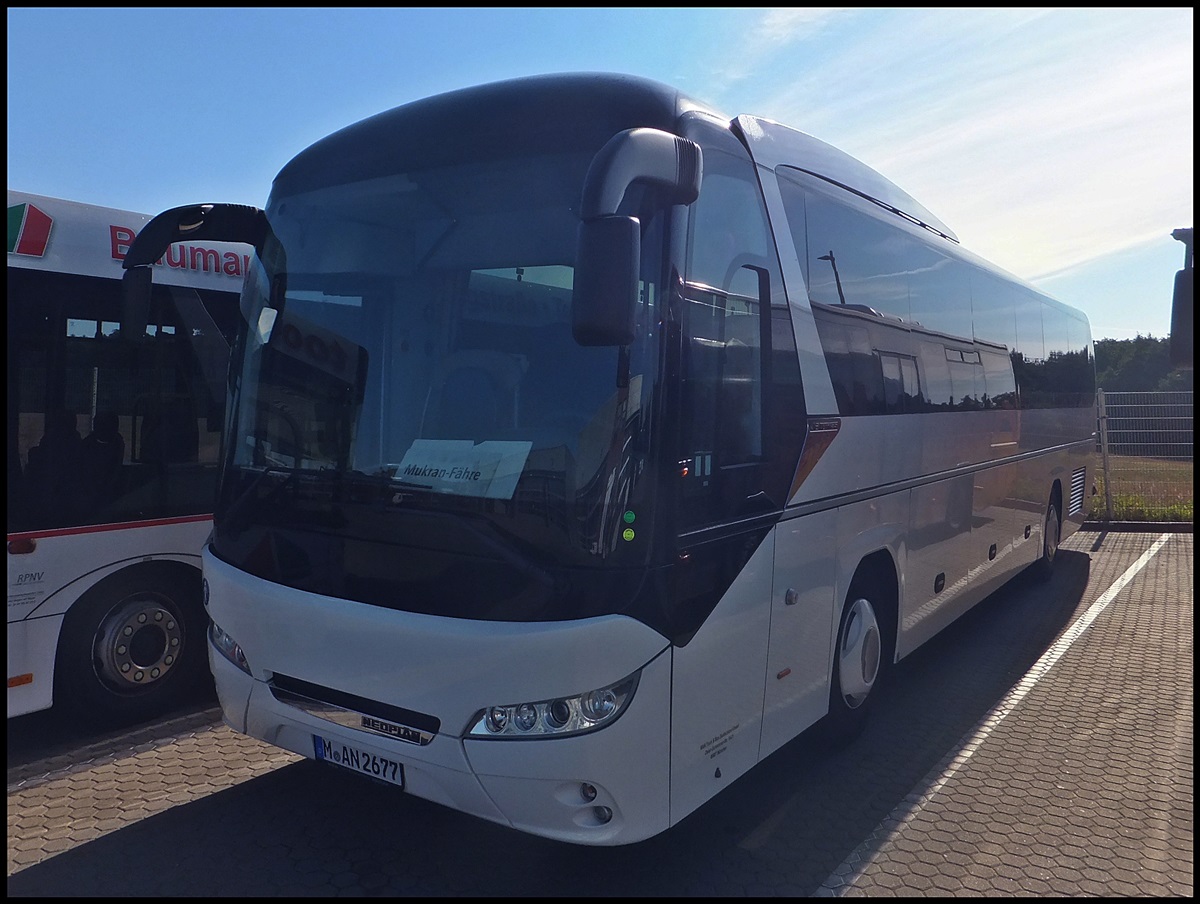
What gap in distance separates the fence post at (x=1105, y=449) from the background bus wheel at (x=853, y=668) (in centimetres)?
1301

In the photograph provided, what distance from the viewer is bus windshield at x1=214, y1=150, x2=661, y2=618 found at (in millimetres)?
3533

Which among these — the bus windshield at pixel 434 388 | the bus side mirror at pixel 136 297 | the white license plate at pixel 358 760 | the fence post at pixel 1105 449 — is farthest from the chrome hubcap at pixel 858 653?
the fence post at pixel 1105 449

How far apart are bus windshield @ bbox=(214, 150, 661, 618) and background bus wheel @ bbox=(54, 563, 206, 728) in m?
1.82

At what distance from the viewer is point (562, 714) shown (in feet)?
11.4

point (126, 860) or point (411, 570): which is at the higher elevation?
point (411, 570)

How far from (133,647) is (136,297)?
2387 millimetres

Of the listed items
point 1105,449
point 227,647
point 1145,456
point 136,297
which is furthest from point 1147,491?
point 136,297

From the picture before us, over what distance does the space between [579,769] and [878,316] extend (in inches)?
143

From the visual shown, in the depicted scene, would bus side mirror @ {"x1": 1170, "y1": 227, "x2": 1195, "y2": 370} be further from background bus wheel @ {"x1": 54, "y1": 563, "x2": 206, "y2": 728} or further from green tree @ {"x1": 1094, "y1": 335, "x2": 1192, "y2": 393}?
green tree @ {"x1": 1094, "y1": 335, "x2": 1192, "y2": 393}

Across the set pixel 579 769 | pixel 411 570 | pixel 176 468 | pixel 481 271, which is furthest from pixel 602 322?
pixel 176 468

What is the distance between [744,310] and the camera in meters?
4.28

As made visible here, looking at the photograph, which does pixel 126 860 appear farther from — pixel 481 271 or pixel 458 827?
pixel 481 271

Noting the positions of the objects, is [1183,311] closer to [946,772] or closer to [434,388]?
[946,772]

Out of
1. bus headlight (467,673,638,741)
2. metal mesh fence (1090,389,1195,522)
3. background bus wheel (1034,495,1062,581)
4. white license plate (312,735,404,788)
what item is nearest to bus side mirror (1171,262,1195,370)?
bus headlight (467,673,638,741)
